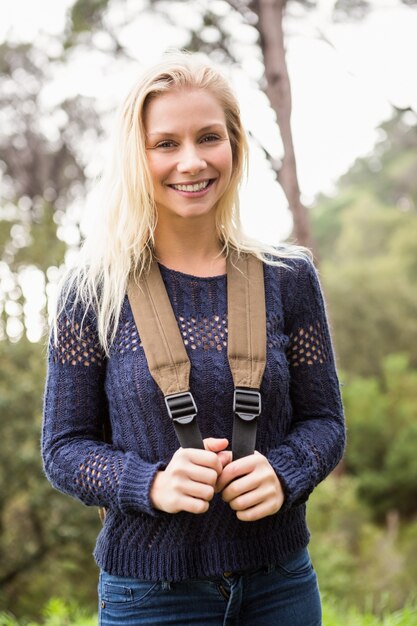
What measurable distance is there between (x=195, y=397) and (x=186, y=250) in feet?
1.33

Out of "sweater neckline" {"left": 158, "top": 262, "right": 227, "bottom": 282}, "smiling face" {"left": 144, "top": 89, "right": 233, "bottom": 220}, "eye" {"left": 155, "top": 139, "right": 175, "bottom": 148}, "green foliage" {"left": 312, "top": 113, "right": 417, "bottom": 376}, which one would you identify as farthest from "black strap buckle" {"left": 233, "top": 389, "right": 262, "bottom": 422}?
"green foliage" {"left": 312, "top": 113, "right": 417, "bottom": 376}

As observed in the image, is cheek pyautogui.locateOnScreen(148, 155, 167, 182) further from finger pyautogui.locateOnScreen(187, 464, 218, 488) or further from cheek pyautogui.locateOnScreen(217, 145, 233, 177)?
finger pyautogui.locateOnScreen(187, 464, 218, 488)

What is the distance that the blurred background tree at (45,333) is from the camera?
769 cm

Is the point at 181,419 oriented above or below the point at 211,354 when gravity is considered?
below

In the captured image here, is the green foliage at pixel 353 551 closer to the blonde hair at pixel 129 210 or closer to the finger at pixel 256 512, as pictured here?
the finger at pixel 256 512

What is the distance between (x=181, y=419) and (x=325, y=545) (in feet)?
33.8

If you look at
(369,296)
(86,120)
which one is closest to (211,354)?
(86,120)

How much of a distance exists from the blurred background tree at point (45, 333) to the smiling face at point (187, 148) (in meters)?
0.47

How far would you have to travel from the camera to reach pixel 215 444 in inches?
65.6

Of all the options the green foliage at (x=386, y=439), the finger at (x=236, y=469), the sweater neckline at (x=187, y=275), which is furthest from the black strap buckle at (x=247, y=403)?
the green foliage at (x=386, y=439)

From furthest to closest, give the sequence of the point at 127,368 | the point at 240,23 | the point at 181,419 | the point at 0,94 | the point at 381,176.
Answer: the point at 381,176 < the point at 0,94 < the point at 240,23 < the point at 127,368 < the point at 181,419

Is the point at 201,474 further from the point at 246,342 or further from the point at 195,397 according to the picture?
the point at 246,342

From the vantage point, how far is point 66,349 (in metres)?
1.84

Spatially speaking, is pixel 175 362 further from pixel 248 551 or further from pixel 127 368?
pixel 248 551
